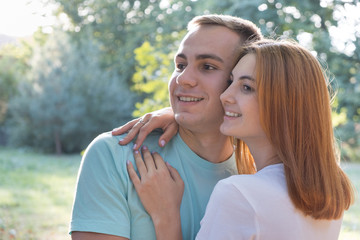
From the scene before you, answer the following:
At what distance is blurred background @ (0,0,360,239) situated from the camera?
229 inches

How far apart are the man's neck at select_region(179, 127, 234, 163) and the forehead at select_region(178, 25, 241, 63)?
394 mm

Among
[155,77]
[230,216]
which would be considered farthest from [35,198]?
[230,216]

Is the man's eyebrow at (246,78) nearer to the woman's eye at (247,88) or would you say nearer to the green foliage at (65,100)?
the woman's eye at (247,88)

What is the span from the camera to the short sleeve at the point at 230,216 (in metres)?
1.65

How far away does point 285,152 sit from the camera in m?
1.86

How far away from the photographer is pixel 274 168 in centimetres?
185

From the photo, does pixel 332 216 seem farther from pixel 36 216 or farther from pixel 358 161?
pixel 358 161

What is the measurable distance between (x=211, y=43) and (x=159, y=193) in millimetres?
791

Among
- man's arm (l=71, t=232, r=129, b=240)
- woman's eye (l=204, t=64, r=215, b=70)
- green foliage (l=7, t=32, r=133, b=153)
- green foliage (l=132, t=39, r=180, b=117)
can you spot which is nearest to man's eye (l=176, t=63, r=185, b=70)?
woman's eye (l=204, t=64, r=215, b=70)

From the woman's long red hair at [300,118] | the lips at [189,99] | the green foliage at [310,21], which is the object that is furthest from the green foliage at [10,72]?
the woman's long red hair at [300,118]

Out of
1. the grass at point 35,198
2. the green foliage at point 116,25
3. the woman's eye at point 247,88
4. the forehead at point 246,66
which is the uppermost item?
the forehead at point 246,66

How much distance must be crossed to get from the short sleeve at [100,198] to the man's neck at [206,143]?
482mm

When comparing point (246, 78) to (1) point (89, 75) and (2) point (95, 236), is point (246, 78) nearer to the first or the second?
(2) point (95, 236)

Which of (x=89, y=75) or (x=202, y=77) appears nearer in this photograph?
(x=202, y=77)
